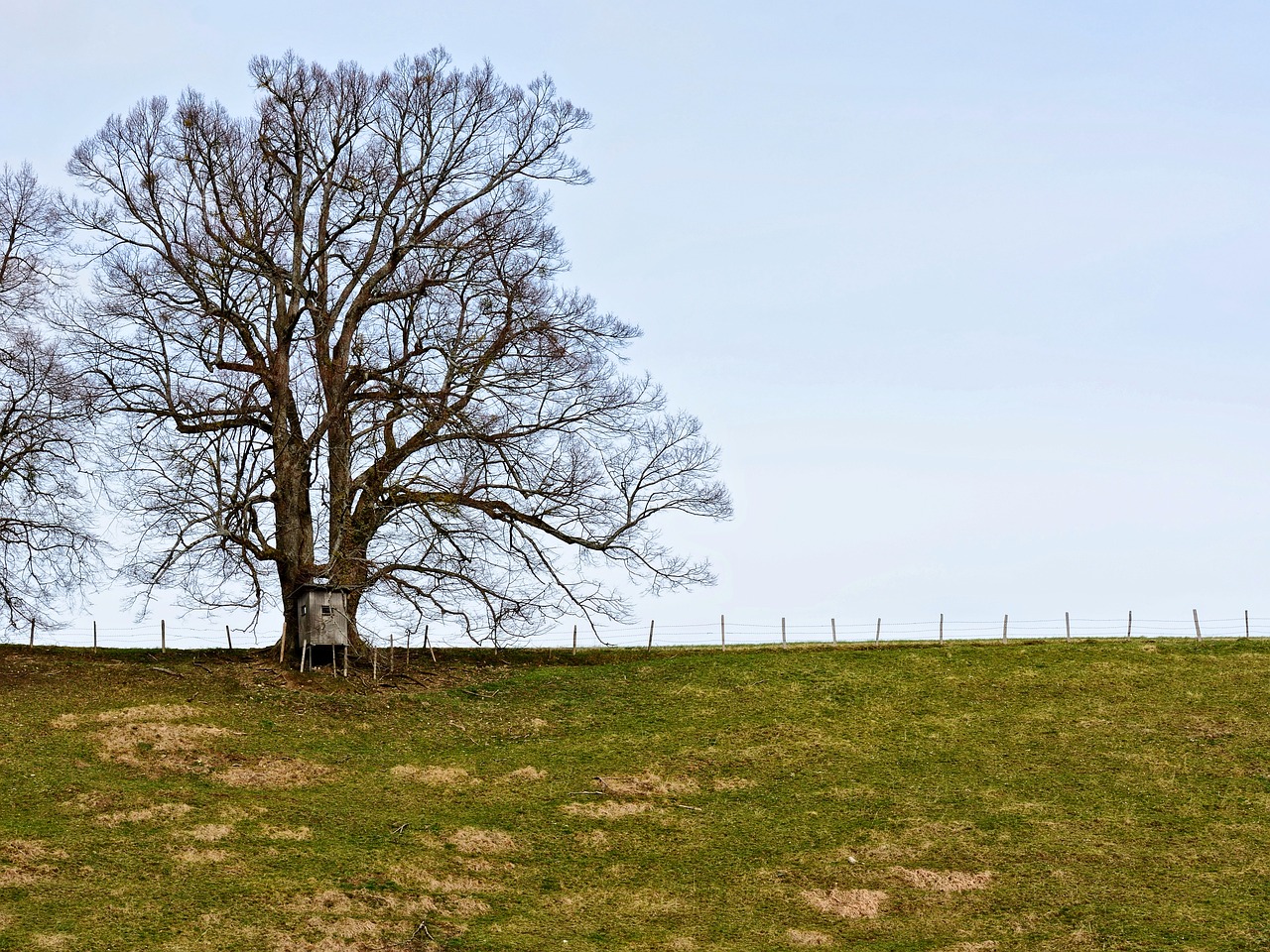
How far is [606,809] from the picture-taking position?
98.3 feet

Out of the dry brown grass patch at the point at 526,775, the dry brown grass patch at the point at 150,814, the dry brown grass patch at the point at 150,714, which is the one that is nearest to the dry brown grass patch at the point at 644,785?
the dry brown grass patch at the point at 526,775

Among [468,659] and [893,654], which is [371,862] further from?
[893,654]

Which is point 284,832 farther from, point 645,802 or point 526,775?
point 645,802

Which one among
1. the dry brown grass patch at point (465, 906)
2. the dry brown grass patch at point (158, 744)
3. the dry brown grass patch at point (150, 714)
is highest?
the dry brown grass patch at point (150, 714)

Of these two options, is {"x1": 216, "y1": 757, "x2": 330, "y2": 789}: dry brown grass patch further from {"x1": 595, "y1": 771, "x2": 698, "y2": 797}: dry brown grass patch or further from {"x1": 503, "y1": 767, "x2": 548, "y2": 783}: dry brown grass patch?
A: {"x1": 595, "y1": 771, "x2": 698, "y2": 797}: dry brown grass patch

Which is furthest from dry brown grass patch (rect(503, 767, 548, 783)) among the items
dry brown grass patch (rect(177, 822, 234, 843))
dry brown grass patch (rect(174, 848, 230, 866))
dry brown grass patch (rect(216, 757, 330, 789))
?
dry brown grass patch (rect(174, 848, 230, 866))

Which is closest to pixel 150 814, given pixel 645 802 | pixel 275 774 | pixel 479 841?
pixel 275 774

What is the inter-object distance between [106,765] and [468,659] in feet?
47.1

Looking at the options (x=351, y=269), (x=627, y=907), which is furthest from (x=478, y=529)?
(x=627, y=907)

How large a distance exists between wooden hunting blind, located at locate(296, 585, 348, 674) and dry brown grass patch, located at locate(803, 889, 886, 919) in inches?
647

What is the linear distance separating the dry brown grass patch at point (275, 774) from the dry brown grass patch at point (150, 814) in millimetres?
1916

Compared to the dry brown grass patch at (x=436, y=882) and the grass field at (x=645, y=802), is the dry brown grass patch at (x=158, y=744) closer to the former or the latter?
the grass field at (x=645, y=802)

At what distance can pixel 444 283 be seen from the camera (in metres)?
39.2

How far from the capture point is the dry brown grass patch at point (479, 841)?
89.6 ft
